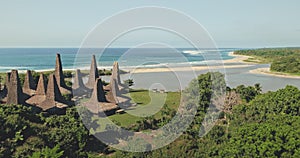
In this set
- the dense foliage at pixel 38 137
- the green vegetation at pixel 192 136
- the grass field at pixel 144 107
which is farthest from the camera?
the grass field at pixel 144 107

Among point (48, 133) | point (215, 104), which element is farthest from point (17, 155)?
point (215, 104)

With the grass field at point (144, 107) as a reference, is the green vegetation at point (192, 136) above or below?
above

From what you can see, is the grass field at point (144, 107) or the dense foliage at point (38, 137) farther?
the grass field at point (144, 107)

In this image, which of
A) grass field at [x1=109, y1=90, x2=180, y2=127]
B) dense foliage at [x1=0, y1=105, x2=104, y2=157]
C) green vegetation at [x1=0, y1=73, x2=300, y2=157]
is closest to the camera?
green vegetation at [x1=0, y1=73, x2=300, y2=157]

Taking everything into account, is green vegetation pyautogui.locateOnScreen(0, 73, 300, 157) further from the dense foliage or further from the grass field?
the grass field

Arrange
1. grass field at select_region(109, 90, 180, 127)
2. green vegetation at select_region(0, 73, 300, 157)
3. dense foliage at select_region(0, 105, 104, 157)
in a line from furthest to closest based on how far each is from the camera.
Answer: grass field at select_region(109, 90, 180, 127) < dense foliage at select_region(0, 105, 104, 157) < green vegetation at select_region(0, 73, 300, 157)

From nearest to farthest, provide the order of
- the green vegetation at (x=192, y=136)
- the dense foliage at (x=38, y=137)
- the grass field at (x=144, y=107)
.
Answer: the green vegetation at (x=192, y=136)
the dense foliage at (x=38, y=137)
the grass field at (x=144, y=107)

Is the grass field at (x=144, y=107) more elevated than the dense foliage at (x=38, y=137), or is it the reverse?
the dense foliage at (x=38, y=137)

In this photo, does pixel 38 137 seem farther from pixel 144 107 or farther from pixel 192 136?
pixel 144 107

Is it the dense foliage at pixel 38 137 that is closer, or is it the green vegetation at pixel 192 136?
the green vegetation at pixel 192 136

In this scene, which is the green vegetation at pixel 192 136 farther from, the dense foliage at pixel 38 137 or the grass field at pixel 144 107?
the grass field at pixel 144 107

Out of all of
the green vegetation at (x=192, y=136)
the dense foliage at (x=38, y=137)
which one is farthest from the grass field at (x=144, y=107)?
the dense foliage at (x=38, y=137)

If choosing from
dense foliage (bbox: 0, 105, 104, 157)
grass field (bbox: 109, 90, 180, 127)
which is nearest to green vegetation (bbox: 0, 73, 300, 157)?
dense foliage (bbox: 0, 105, 104, 157)
